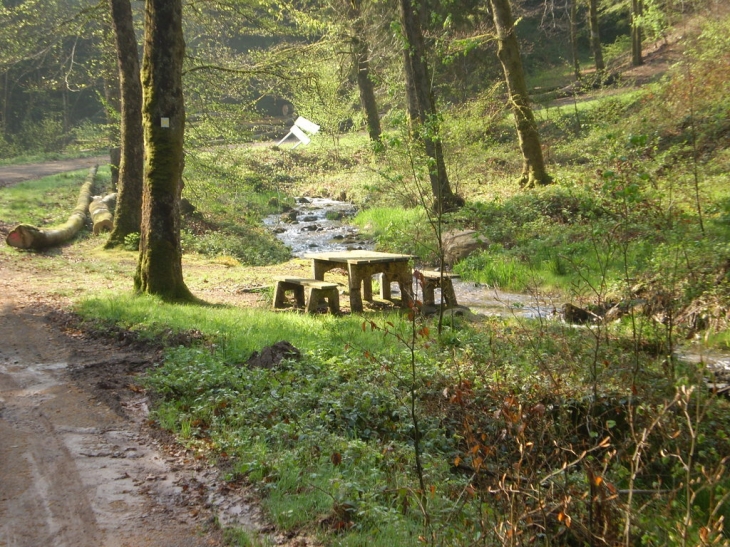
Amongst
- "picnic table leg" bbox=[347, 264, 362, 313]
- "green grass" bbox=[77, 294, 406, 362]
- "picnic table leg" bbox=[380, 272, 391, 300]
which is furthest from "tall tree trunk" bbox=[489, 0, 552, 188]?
"green grass" bbox=[77, 294, 406, 362]

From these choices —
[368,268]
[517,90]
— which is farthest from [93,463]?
[517,90]

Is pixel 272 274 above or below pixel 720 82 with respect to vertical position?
below

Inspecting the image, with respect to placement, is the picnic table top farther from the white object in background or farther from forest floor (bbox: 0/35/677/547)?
the white object in background

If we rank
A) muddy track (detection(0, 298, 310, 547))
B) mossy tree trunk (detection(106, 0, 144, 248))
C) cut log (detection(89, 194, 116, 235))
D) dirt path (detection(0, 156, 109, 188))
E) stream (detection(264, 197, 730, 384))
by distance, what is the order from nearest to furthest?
muddy track (detection(0, 298, 310, 547)) → stream (detection(264, 197, 730, 384)) → mossy tree trunk (detection(106, 0, 144, 248)) → cut log (detection(89, 194, 116, 235)) → dirt path (detection(0, 156, 109, 188))

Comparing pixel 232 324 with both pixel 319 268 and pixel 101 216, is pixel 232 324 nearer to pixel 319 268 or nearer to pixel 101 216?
pixel 319 268

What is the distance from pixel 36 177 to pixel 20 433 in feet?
85.5

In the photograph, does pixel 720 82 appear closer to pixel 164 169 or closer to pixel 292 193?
pixel 164 169

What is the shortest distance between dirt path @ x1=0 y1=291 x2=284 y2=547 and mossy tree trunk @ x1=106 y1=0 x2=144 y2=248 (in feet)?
29.3

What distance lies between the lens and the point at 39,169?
3225 cm

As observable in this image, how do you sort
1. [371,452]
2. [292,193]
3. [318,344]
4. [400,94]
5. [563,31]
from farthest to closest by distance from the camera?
[563,31]
[292,193]
[400,94]
[318,344]
[371,452]

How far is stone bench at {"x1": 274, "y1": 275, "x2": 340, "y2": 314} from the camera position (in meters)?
10.0

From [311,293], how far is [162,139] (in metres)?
3.17

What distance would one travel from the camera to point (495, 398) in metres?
6.29

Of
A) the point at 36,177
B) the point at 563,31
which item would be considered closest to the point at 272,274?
the point at 36,177
